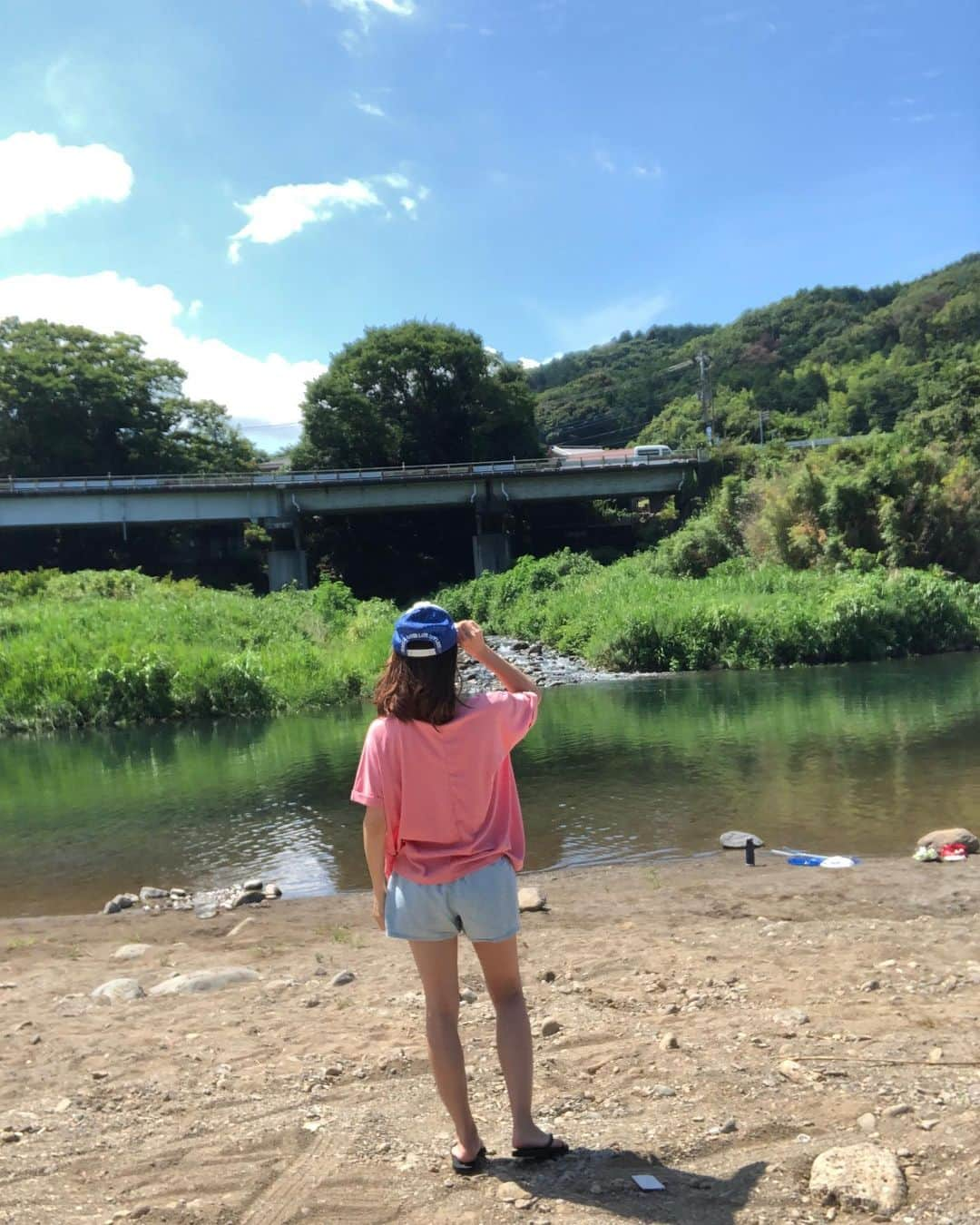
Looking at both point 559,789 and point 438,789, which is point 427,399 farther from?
point 438,789

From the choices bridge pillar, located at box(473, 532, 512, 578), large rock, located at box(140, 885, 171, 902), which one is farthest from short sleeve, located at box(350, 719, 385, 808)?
bridge pillar, located at box(473, 532, 512, 578)

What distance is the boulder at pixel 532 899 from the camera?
26.0 ft

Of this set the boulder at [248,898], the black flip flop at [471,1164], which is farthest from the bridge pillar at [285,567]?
the black flip flop at [471,1164]

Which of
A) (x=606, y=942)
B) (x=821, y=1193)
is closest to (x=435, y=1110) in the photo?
(x=821, y=1193)

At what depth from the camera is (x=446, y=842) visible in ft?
10.9

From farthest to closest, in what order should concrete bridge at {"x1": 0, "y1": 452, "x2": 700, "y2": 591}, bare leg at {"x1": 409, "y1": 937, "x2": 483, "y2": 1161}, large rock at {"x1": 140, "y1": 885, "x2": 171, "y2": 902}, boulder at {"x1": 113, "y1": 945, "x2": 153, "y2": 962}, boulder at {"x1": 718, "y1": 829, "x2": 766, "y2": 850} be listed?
concrete bridge at {"x1": 0, "y1": 452, "x2": 700, "y2": 591} < boulder at {"x1": 718, "y1": 829, "x2": 766, "y2": 850} < large rock at {"x1": 140, "y1": 885, "x2": 171, "y2": 902} < boulder at {"x1": 113, "y1": 945, "x2": 153, "y2": 962} < bare leg at {"x1": 409, "y1": 937, "x2": 483, "y2": 1161}

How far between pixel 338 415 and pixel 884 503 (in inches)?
1385

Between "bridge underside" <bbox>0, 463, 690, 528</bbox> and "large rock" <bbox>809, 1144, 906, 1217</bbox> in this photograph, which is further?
"bridge underside" <bbox>0, 463, 690, 528</bbox>

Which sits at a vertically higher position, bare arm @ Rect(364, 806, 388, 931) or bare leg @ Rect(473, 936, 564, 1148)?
bare arm @ Rect(364, 806, 388, 931)

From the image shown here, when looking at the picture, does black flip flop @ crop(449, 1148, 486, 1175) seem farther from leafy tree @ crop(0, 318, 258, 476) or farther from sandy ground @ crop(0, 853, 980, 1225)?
leafy tree @ crop(0, 318, 258, 476)

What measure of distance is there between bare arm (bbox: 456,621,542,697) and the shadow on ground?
1700 millimetres

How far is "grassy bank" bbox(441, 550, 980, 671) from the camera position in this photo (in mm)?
31828

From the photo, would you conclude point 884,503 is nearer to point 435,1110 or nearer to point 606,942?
point 606,942

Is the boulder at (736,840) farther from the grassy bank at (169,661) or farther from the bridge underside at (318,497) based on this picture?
the bridge underside at (318,497)
